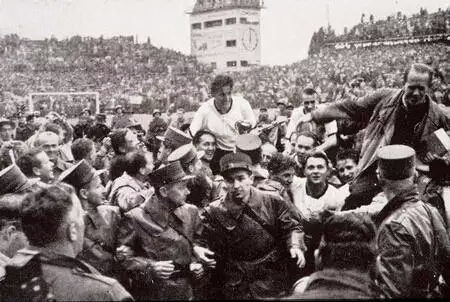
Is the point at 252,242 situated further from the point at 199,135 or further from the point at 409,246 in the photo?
the point at 199,135

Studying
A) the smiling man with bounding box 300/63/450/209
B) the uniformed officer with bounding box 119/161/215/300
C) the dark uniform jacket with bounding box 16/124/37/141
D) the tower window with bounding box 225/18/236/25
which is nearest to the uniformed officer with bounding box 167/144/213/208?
the uniformed officer with bounding box 119/161/215/300

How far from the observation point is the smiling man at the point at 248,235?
435 cm

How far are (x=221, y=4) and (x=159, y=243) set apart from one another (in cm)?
5404

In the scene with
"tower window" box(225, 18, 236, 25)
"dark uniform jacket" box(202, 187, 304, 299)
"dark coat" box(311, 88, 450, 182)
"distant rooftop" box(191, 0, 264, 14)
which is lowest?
"dark uniform jacket" box(202, 187, 304, 299)

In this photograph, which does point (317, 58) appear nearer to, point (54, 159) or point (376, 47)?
point (376, 47)

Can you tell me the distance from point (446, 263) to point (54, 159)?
469cm

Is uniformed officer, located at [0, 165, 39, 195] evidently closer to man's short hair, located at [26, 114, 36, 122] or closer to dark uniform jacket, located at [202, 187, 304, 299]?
dark uniform jacket, located at [202, 187, 304, 299]

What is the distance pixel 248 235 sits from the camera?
171 inches

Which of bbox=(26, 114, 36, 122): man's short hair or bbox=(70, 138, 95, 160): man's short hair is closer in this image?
bbox=(70, 138, 95, 160): man's short hair

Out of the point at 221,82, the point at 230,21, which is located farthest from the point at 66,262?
the point at 230,21

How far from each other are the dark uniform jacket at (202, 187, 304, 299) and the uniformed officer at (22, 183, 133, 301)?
5.78ft

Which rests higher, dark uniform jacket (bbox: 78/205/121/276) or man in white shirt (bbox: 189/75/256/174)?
man in white shirt (bbox: 189/75/256/174)

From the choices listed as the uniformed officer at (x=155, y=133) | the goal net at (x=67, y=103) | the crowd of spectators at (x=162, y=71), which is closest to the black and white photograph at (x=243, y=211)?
the uniformed officer at (x=155, y=133)

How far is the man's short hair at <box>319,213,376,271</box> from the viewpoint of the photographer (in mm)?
2463
